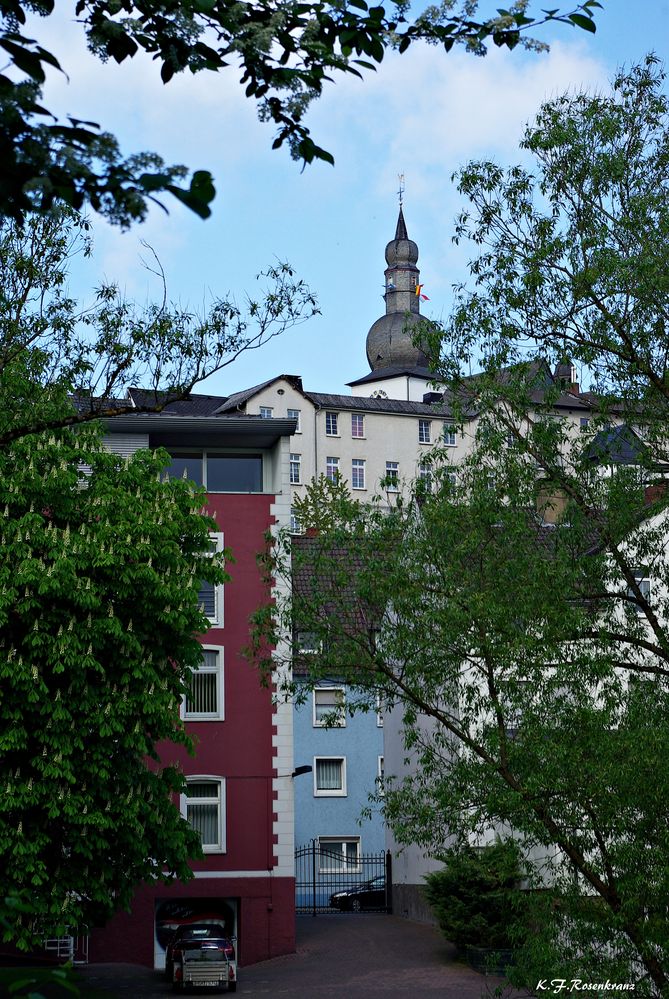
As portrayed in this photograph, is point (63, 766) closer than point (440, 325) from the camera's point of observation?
No

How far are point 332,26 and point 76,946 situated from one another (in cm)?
2905

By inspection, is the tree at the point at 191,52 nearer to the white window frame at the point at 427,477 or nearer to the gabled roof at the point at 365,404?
the white window frame at the point at 427,477

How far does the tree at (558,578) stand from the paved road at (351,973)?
9.15 metres

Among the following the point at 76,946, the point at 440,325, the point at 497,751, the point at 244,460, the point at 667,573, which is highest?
the point at 244,460

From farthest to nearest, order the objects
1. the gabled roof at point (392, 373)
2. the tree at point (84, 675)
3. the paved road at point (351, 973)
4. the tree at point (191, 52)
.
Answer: the gabled roof at point (392, 373), the paved road at point (351, 973), the tree at point (84, 675), the tree at point (191, 52)

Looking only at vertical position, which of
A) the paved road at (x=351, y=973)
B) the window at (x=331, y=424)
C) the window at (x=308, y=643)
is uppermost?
the window at (x=331, y=424)

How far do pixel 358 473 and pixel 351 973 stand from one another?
69.0 m

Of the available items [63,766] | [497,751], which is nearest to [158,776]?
[63,766]

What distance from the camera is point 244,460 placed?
36781 mm

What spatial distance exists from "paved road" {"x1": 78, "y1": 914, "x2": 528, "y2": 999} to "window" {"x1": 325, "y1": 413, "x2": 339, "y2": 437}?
2457 inches

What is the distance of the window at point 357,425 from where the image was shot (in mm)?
100250

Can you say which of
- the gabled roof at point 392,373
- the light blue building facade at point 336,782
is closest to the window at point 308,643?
the light blue building facade at point 336,782

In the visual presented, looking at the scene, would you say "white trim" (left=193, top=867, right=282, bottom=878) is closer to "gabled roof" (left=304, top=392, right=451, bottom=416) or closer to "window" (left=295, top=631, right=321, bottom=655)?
"window" (left=295, top=631, right=321, bottom=655)

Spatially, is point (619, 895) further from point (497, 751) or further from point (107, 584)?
point (107, 584)
